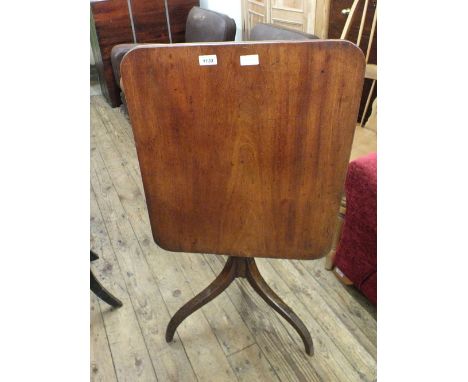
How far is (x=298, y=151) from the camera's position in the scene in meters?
0.86

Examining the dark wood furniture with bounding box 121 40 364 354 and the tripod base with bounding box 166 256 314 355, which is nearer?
the dark wood furniture with bounding box 121 40 364 354

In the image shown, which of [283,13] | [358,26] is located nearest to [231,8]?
[283,13]

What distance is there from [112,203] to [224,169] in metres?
1.49

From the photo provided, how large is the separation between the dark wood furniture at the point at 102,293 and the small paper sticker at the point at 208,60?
1.01 metres

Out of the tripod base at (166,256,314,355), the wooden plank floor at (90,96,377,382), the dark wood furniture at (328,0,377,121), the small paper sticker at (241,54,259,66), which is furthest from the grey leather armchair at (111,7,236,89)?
the small paper sticker at (241,54,259,66)

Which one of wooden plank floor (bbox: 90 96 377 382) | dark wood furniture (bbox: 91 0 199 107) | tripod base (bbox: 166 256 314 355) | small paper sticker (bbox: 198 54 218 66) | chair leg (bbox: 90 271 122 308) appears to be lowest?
wooden plank floor (bbox: 90 96 377 382)

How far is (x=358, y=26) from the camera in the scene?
179 centimetres

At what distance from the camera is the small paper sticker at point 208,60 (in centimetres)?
77

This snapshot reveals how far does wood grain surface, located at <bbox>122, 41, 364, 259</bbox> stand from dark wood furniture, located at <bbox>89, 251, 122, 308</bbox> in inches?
21.9

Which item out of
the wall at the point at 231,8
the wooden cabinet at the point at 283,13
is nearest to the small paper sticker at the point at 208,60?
the wooden cabinet at the point at 283,13

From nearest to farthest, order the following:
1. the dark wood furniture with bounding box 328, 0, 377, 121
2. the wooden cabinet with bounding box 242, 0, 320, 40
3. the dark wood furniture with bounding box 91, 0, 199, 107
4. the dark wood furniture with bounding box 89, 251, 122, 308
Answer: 1. the dark wood furniture with bounding box 89, 251, 122, 308
2. the dark wood furniture with bounding box 328, 0, 377, 121
3. the wooden cabinet with bounding box 242, 0, 320, 40
4. the dark wood furniture with bounding box 91, 0, 199, 107

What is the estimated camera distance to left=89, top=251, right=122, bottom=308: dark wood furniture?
1440mm

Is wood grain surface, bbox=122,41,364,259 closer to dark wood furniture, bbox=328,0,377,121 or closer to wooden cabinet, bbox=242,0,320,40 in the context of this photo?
dark wood furniture, bbox=328,0,377,121

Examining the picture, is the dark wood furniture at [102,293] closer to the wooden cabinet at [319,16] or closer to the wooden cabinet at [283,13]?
the wooden cabinet at [319,16]
